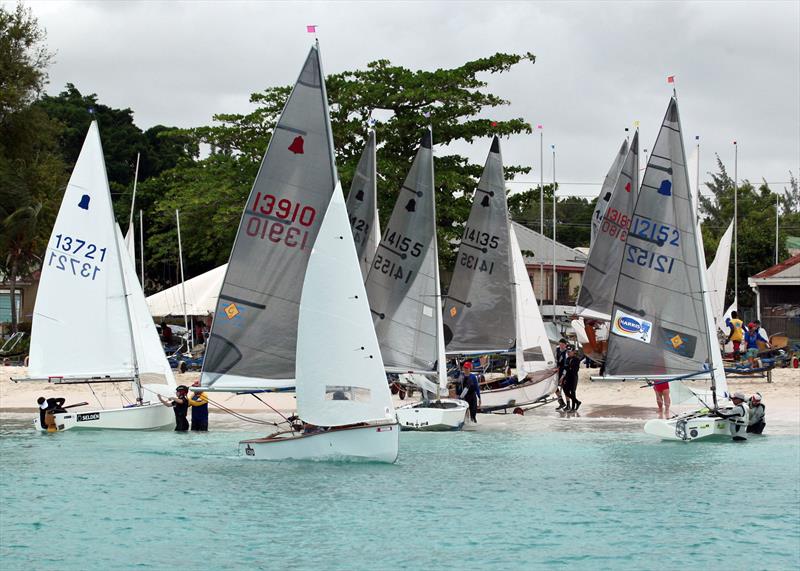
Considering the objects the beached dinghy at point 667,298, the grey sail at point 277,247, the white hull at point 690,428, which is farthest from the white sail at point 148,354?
the white hull at point 690,428

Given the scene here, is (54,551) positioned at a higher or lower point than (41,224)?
lower

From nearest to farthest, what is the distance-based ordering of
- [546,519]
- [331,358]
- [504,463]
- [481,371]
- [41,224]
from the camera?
[546,519]
[331,358]
[504,463]
[481,371]
[41,224]

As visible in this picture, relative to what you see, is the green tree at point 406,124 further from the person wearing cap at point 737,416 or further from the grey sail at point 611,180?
the person wearing cap at point 737,416

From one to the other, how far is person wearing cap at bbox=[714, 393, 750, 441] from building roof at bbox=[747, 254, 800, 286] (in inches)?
765

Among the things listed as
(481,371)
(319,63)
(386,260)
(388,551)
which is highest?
(319,63)

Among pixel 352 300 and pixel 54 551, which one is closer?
pixel 54 551

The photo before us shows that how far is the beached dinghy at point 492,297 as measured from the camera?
35188 mm

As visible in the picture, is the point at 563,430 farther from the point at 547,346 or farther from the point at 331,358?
the point at 331,358

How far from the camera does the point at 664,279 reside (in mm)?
29453

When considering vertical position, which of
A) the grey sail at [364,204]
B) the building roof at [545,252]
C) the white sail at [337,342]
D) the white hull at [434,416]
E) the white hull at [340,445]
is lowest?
the white hull at [340,445]

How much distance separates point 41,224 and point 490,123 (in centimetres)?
1965

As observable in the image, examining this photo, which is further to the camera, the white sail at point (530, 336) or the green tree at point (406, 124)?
the green tree at point (406, 124)

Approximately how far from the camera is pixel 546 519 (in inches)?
862

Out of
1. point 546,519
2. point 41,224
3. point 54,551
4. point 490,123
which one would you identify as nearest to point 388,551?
Result: point 546,519
